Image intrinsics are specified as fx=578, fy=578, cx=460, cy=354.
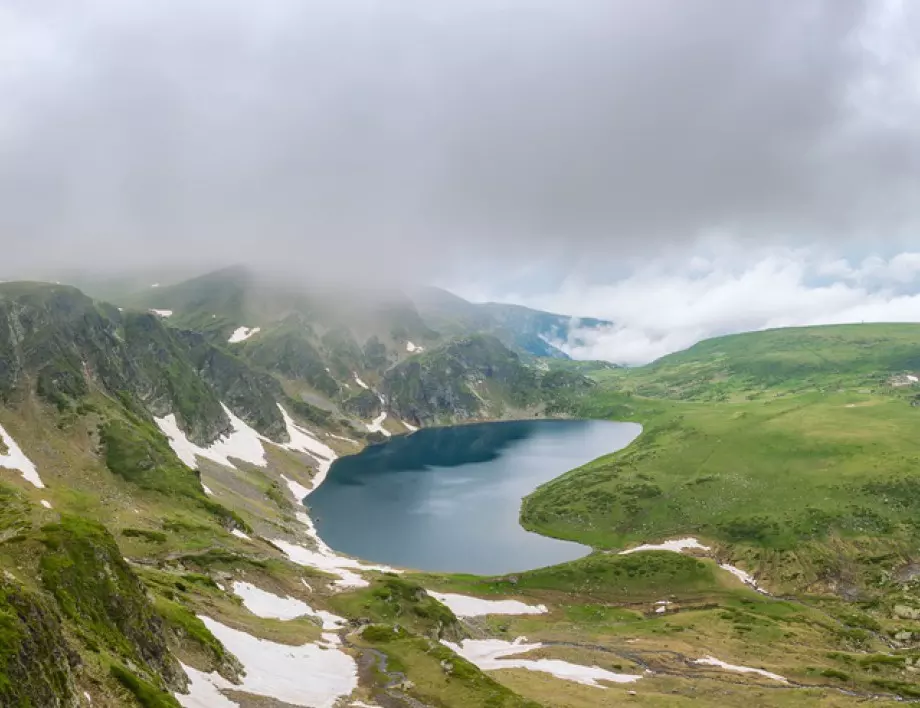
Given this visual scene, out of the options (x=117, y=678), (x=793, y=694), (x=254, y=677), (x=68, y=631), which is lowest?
(x=793, y=694)

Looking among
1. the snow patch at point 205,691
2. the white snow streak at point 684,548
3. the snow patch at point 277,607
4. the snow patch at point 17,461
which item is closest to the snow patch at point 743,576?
the white snow streak at point 684,548

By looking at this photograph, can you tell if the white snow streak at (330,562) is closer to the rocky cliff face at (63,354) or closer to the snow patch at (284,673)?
the snow patch at (284,673)

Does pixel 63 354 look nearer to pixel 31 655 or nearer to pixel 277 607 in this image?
pixel 277 607

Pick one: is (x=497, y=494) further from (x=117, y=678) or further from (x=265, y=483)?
(x=117, y=678)

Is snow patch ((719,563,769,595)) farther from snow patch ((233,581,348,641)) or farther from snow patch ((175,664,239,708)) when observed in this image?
snow patch ((175,664,239,708))

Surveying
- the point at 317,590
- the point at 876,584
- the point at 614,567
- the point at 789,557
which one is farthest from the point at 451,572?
the point at 876,584

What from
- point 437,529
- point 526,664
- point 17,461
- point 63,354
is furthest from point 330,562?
point 63,354

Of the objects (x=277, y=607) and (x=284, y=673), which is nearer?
(x=284, y=673)
